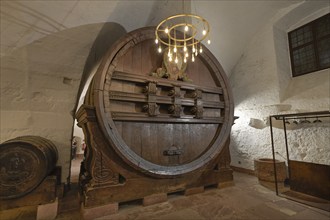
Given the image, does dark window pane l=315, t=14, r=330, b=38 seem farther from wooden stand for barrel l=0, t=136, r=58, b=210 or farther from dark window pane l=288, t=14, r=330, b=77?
wooden stand for barrel l=0, t=136, r=58, b=210

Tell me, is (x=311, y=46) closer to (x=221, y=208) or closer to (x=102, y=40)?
(x=221, y=208)

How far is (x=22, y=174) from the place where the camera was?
154 centimetres

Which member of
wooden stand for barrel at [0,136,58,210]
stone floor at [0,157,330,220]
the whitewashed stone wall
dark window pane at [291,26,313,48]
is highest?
dark window pane at [291,26,313,48]

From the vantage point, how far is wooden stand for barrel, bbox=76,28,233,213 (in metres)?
1.72

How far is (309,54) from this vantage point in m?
3.08

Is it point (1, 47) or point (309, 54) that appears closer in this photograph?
point (1, 47)

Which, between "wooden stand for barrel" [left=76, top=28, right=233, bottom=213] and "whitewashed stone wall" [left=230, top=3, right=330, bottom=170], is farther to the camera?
"whitewashed stone wall" [left=230, top=3, right=330, bottom=170]

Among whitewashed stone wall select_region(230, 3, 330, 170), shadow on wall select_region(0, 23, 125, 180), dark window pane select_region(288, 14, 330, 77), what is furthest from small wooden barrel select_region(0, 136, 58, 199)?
dark window pane select_region(288, 14, 330, 77)

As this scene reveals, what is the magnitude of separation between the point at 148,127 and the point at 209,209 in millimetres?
1096

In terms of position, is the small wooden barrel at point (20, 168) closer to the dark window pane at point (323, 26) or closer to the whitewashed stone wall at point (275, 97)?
the whitewashed stone wall at point (275, 97)

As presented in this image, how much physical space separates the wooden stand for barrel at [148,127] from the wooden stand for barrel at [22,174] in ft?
1.28

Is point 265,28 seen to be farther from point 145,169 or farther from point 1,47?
point 1,47

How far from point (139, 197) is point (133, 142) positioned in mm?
590

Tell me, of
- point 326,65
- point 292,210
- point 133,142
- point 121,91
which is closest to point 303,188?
point 292,210
